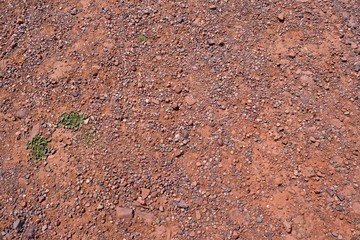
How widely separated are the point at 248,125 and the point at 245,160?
1.55 ft

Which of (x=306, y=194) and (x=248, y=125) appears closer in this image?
(x=306, y=194)

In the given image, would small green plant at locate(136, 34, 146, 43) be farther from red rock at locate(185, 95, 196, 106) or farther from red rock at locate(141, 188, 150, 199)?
red rock at locate(141, 188, 150, 199)

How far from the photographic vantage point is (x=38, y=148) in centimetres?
520

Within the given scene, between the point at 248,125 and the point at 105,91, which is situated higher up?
the point at 105,91

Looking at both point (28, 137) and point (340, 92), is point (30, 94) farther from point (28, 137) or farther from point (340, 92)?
point (340, 92)

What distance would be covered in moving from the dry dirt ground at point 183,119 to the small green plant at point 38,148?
0.07 meters

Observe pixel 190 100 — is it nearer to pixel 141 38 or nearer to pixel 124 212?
pixel 141 38

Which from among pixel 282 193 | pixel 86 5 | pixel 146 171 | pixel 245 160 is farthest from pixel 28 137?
pixel 282 193

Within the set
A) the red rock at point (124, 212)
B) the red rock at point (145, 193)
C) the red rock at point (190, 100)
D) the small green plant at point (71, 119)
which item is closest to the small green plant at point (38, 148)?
the small green plant at point (71, 119)

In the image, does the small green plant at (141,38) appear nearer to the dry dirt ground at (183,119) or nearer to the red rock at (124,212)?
the dry dirt ground at (183,119)

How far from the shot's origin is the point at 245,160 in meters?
4.91

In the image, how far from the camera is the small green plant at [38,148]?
5.16 metres

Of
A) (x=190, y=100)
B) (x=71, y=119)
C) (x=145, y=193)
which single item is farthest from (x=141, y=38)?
(x=145, y=193)

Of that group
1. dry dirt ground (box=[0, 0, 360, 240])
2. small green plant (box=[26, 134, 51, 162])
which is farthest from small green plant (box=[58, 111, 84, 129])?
small green plant (box=[26, 134, 51, 162])
